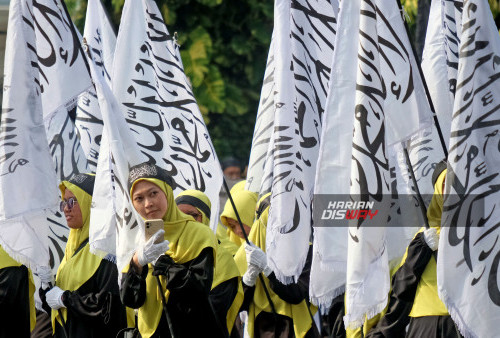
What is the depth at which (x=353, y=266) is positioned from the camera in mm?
5918

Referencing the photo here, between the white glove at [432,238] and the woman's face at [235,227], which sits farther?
the woman's face at [235,227]

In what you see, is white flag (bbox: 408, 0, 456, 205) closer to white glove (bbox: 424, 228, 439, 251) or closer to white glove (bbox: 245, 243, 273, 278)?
white glove (bbox: 245, 243, 273, 278)

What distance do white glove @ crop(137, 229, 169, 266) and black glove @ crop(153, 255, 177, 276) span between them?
→ 10cm

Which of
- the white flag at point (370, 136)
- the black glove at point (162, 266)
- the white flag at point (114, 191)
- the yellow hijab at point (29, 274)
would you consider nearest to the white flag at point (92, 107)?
the yellow hijab at point (29, 274)

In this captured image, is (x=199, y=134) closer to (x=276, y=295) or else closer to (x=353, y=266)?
(x=276, y=295)

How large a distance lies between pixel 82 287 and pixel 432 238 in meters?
2.41

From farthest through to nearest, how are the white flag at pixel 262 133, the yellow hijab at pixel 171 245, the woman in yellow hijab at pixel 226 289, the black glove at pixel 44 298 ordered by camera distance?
the white flag at pixel 262 133, the black glove at pixel 44 298, the woman in yellow hijab at pixel 226 289, the yellow hijab at pixel 171 245

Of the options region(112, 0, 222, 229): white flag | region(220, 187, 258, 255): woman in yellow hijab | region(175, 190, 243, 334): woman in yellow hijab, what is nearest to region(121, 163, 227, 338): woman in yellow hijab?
region(175, 190, 243, 334): woman in yellow hijab

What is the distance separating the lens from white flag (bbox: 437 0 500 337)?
555 centimetres

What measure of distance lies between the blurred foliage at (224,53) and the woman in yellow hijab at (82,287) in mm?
8059

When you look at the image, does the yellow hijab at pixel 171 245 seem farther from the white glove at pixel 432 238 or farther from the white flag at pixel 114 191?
the white glove at pixel 432 238

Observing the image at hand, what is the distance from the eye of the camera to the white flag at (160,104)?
820 centimetres

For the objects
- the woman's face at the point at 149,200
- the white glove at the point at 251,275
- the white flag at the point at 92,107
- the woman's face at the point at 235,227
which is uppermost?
the white flag at the point at 92,107

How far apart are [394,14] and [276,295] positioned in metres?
2.20
